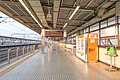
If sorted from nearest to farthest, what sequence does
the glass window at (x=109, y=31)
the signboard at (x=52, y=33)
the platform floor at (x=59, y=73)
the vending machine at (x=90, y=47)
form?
the platform floor at (x=59, y=73) → the vending machine at (x=90, y=47) → the glass window at (x=109, y=31) → the signboard at (x=52, y=33)

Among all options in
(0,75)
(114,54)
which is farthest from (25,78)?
(114,54)

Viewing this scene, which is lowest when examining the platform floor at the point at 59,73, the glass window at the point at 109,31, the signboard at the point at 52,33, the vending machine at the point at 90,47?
the platform floor at the point at 59,73

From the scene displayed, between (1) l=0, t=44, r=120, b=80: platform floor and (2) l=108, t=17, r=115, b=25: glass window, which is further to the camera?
(2) l=108, t=17, r=115, b=25: glass window

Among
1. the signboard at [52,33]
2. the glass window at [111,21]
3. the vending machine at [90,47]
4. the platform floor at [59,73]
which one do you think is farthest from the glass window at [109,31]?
the signboard at [52,33]

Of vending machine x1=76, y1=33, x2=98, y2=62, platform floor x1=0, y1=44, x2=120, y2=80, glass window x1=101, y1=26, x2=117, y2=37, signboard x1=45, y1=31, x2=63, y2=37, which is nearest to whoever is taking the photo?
platform floor x1=0, y1=44, x2=120, y2=80

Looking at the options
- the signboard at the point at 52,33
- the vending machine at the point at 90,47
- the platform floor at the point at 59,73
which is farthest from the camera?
the signboard at the point at 52,33

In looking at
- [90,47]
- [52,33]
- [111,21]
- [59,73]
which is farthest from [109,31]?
[52,33]

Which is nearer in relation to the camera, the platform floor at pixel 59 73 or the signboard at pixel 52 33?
the platform floor at pixel 59 73

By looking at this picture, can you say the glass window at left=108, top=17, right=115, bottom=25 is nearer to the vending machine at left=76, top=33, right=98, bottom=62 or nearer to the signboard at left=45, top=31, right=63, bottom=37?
the vending machine at left=76, top=33, right=98, bottom=62

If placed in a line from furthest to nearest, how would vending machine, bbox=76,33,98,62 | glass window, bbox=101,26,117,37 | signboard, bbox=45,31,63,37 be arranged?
signboard, bbox=45,31,63,37 → glass window, bbox=101,26,117,37 → vending machine, bbox=76,33,98,62

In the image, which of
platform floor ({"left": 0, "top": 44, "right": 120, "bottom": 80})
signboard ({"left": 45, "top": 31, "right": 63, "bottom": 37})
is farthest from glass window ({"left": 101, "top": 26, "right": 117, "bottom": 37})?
signboard ({"left": 45, "top": 31, "right": 63, "bottom": 37})

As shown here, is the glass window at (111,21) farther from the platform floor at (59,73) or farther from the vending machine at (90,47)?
the platform floor at (59,73)

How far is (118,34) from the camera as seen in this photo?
796 centimetres

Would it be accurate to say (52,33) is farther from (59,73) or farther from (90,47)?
(59,73)
